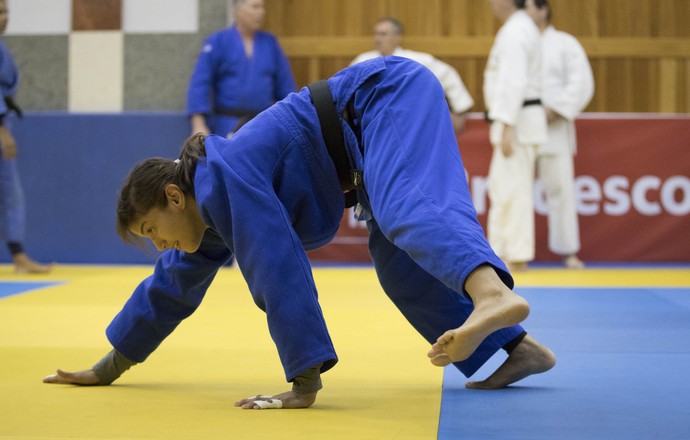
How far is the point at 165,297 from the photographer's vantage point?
2.70m

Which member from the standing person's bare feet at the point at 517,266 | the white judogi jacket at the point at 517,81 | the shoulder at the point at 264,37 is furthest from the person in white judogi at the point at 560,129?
the shoulder at the point at 264,37

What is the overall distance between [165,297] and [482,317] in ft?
3.33

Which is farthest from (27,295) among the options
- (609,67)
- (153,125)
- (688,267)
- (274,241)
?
(609,67)

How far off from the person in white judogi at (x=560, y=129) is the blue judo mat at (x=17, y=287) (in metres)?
3.43

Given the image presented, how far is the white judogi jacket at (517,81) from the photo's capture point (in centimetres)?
667

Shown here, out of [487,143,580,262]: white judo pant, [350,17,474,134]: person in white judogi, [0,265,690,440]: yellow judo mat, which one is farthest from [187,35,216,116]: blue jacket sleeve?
[0,265,690,440]: yellow judo mat

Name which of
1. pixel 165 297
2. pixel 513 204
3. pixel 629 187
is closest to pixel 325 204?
pixel 165 297

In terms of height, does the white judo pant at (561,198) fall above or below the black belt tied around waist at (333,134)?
below

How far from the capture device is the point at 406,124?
2.37 metres

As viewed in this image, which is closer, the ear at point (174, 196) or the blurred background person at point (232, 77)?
the ear at point (174, 196)

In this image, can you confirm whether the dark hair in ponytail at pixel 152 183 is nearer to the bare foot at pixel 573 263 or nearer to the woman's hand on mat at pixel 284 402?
the woman's hand on mat at pixel 284 402

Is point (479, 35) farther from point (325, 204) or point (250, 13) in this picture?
point (325, 204)

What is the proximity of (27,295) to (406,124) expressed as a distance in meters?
3.46

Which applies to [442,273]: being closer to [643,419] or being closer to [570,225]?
[643,419]
